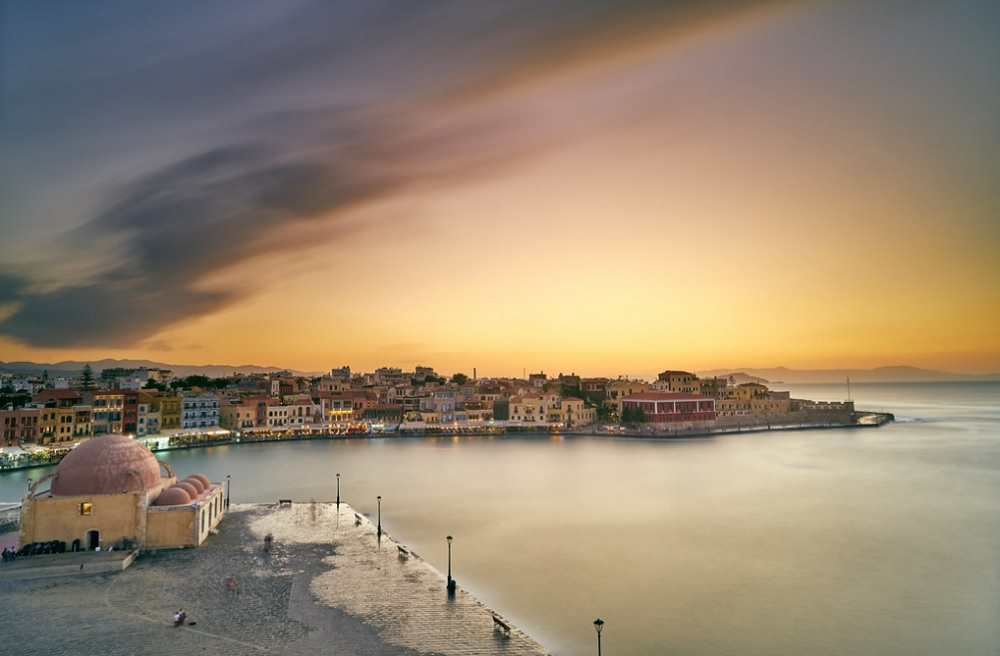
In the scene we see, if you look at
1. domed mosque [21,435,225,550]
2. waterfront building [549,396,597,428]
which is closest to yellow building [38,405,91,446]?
domed mosque [21,435,225,550]

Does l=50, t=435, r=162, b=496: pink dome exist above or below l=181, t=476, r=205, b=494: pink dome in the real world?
above

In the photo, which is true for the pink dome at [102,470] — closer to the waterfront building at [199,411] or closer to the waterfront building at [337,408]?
the waterfront building at [199,411]

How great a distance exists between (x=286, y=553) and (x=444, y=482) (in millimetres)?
26366

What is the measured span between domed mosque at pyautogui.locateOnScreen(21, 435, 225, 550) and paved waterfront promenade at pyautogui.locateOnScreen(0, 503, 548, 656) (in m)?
0.98

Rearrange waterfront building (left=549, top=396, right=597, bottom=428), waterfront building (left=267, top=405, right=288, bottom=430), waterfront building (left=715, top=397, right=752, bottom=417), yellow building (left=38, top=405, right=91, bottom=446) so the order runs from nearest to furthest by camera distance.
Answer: yellow building (left=38, top=405, right=91, bottom=446)
waterfront building (left=267, top=405, right=288, bottom=430)
waterfront building (left=549, top=396, right=597, bottom=428)
waterfront building (left=715, top=397, right=752, bottom=417)

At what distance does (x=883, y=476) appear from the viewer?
5412 cm

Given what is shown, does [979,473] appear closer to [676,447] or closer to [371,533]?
[676,447]

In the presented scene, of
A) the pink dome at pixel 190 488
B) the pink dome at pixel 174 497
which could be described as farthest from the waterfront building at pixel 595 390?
the pink dome at pixel 174 497

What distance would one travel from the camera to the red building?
8519 centimetres

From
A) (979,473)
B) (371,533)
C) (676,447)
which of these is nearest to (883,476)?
(979,473)

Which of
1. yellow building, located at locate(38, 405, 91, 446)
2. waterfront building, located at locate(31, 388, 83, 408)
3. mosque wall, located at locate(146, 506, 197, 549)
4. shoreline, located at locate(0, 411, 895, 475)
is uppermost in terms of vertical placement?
waterfront building, located at locate(31, 388, 83, 408)

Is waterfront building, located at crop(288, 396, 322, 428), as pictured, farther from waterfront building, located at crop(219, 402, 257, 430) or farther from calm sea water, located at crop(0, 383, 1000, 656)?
calm sea water, located at crop(0, 383, 1000, 656)

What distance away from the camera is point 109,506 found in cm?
2325

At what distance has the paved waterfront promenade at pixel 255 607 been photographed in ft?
51.3
